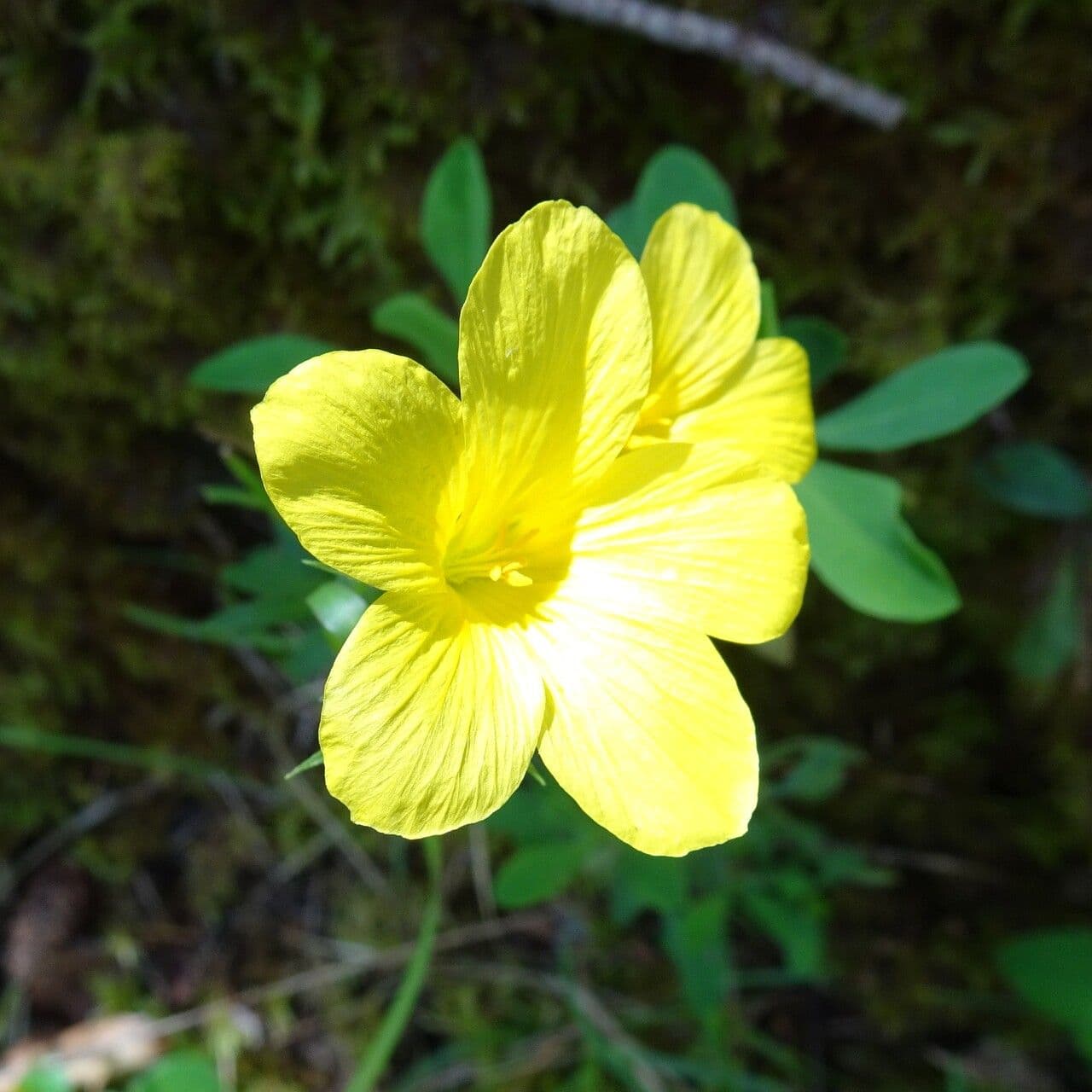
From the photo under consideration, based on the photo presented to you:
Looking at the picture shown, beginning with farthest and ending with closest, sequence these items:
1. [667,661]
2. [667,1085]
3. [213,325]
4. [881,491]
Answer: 1. [667,1085]
2. [213,325]
3. [881,491]
4. [667,661]

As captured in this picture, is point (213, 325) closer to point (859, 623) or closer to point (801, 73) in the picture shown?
point (801, 73)

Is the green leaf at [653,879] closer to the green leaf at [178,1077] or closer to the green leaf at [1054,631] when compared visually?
the green leaf at [1054,631]

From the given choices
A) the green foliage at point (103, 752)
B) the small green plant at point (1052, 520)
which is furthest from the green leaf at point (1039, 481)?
the green foliage at point (103, 752)

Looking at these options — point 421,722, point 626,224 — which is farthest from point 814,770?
point 421,722

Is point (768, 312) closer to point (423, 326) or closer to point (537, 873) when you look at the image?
point (423, 326)

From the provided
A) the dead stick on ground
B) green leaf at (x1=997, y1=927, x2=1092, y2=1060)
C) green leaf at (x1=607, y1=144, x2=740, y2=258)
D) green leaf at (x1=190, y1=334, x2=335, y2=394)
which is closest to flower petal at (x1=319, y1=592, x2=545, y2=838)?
green leaf at (x1=190, y1=334, x2=335, y2=394)

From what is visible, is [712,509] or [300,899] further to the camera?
[300,899]

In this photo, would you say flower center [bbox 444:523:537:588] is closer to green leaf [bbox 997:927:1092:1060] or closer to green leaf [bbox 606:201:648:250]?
green leaf [bbox 606:201:648:250]

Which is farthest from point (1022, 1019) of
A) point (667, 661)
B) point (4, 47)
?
point (4, 47)
